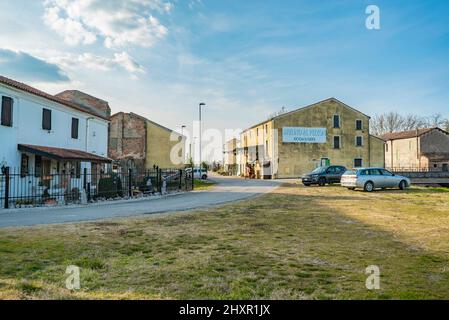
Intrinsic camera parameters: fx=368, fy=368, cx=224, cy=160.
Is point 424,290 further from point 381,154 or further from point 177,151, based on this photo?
point 381,154

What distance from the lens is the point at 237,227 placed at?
928cm

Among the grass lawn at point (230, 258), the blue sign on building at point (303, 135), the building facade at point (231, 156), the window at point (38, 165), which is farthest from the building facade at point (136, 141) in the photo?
the grass lawn at point (230, 258)

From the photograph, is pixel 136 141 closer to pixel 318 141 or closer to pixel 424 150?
pixel 318 141

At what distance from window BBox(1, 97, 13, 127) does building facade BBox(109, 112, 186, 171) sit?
2320 centimetres

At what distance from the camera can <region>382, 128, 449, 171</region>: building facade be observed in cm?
5372

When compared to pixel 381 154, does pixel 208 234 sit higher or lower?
lower

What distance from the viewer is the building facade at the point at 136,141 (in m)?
42.1

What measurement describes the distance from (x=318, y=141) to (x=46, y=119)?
33007mm

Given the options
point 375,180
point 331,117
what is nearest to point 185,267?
point 375,180

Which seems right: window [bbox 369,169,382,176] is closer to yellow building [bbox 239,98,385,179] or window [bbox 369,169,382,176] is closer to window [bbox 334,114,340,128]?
yellow building [bbox 239,98,385,179]

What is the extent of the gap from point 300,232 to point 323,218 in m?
2.63

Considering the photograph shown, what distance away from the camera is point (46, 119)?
22.2 m

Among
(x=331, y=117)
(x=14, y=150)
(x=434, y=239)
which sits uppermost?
(x=331, y=117)

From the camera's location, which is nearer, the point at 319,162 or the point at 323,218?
the point at 323,218
